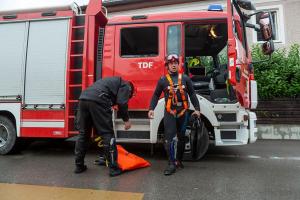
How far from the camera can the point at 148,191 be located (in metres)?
4.23

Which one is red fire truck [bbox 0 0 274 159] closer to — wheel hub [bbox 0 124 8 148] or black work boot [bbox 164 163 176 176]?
wheel hub [bbox 0 124 8 148]

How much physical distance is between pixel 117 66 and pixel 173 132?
1658 millimetres

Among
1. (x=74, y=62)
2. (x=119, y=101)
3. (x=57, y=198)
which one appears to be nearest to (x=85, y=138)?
(x=119, y=101)

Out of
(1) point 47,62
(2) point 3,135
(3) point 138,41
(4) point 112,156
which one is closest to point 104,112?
(4) point 112,156

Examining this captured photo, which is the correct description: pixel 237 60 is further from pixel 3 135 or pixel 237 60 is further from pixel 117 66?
pixel 3 135

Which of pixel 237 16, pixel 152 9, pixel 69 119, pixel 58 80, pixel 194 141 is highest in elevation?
pixel 152 9

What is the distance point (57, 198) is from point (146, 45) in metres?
3.11

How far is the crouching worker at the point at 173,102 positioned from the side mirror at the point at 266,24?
1781mm

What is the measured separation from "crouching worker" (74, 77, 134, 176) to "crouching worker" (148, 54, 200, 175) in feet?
1.60

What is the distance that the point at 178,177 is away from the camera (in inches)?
191

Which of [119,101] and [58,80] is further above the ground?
[58,80]

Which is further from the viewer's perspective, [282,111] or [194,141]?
[282,111]

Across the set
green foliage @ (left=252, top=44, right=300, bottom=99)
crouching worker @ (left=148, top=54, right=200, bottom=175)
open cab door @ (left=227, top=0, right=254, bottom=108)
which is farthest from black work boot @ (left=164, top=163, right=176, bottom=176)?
green foliage @ (left=252, top=44, right=300, bottom=99)

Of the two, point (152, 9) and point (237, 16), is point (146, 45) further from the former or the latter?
point (152, 9)
